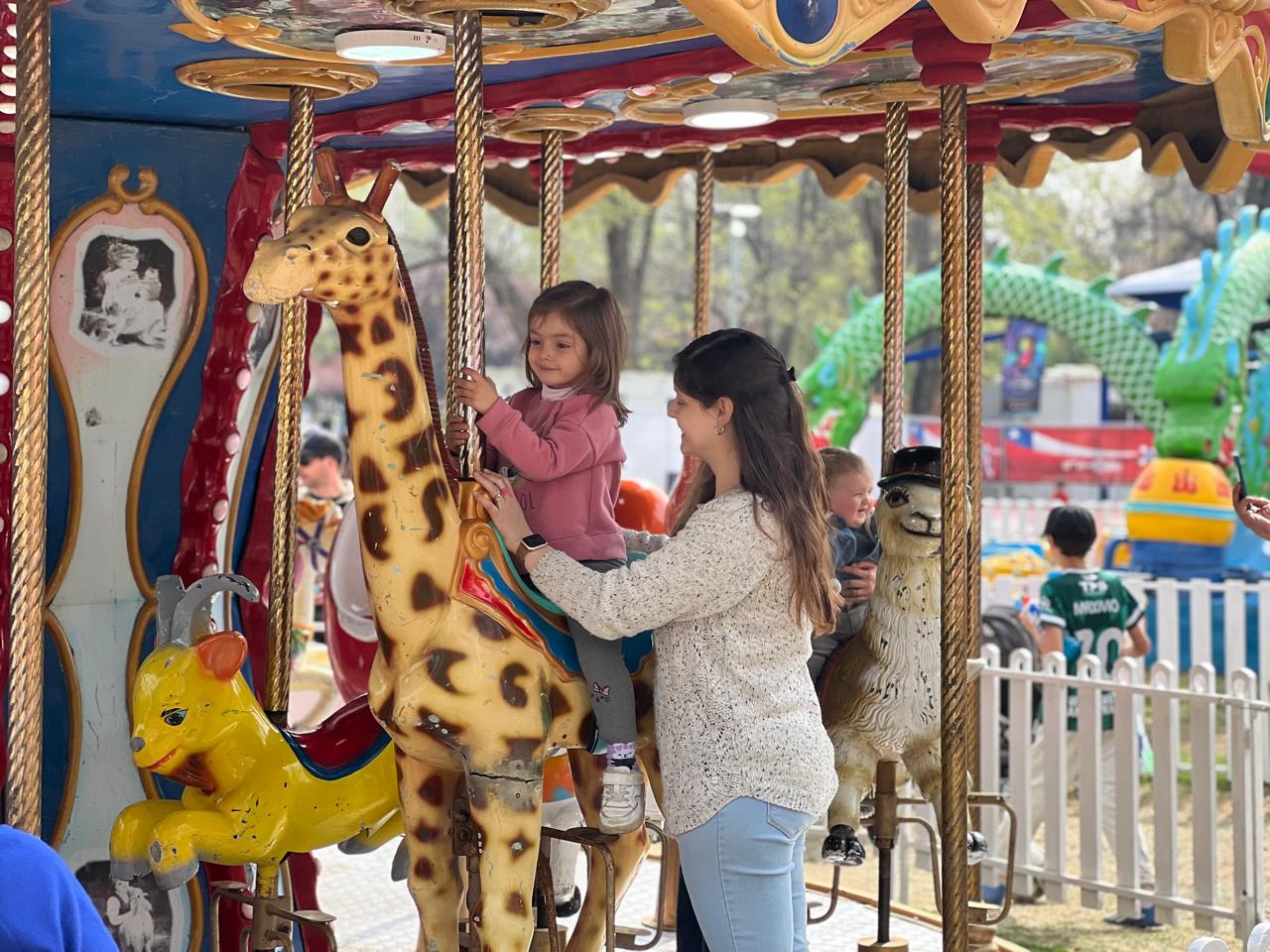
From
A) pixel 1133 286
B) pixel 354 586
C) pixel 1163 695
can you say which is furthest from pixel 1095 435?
pixel 354 586

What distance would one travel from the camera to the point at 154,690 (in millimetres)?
3656

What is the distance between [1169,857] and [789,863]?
403 cm

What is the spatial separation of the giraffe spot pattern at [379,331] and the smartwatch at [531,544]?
50 centimetres

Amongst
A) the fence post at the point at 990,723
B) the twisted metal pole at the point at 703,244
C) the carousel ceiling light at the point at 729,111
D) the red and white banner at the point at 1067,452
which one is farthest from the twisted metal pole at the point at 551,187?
the red and white banner at the point at 1067,452

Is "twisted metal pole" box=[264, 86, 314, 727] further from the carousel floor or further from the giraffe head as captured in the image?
the carousel floor

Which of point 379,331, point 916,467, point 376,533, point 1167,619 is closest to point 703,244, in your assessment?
point 916,467

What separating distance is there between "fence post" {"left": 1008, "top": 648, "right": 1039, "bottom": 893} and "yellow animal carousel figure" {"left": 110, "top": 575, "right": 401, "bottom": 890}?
13.1ft

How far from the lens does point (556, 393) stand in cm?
375

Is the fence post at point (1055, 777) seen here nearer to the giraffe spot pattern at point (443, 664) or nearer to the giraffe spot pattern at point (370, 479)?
the giraffe spot pattern at point (443, 664)

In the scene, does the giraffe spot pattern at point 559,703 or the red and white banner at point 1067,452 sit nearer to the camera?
the giraffe spot pattern at point 559,703

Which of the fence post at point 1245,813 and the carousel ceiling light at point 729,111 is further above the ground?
the carousel ceiling light at point 729,111

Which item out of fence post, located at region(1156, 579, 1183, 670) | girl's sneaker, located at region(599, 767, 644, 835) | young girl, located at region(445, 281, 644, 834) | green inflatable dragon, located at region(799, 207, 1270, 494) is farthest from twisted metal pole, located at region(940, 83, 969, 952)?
green inflatable dragon, located at region(799, 207, 1270, 494)

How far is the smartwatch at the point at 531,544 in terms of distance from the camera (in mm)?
3402

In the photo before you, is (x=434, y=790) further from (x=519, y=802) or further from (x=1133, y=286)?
(x=1133, y=286)
